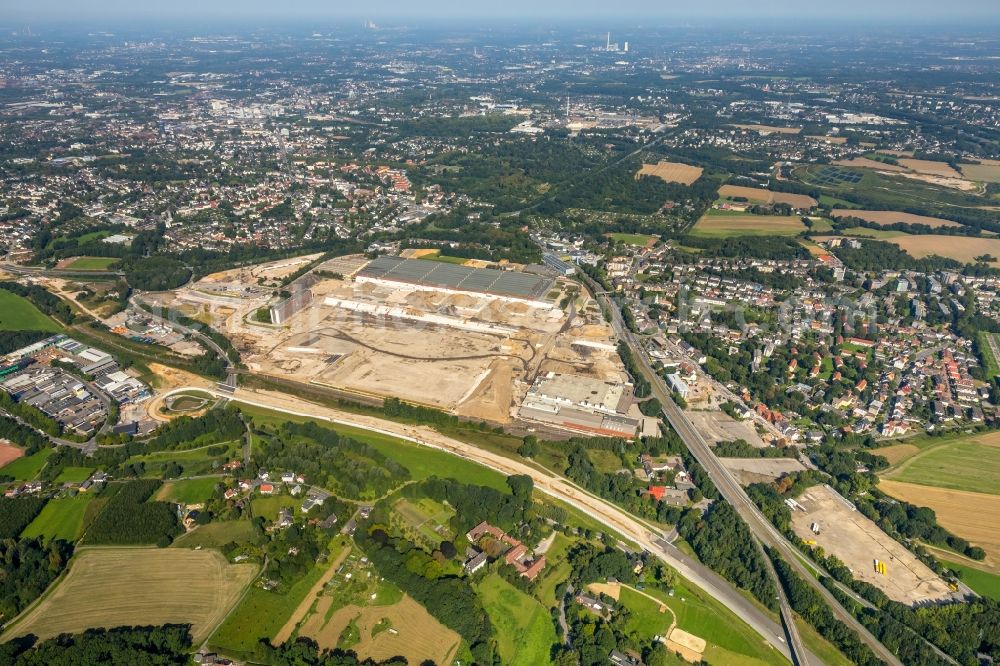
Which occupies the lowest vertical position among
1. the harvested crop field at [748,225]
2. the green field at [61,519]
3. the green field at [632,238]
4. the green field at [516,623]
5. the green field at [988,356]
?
the green field at [516,623]

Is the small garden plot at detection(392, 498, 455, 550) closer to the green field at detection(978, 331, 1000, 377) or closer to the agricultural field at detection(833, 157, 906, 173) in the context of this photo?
the green field at detection(978, 331, 1000, 377)

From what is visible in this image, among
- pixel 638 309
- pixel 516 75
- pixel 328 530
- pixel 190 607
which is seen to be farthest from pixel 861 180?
pixel 516 75

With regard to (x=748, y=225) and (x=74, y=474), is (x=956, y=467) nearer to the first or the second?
(x=748, y=225)

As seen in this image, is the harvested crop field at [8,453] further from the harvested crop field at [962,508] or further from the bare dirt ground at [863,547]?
the harvested crop field at [962,508]

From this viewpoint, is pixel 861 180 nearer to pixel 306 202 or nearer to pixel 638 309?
pixel 638 309

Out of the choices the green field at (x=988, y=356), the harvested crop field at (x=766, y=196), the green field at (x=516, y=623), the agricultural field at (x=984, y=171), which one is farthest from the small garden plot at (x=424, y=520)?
the agricultural field at (x=984, y=171)

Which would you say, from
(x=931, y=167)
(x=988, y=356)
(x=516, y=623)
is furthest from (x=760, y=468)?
(x=931, y=167)
